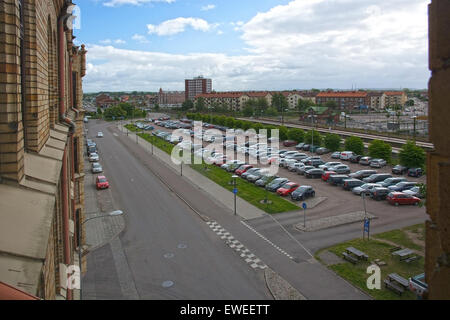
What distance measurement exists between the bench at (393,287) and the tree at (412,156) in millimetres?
20777

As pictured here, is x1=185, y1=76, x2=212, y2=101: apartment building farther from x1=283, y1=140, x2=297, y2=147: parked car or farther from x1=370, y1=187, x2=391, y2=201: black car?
x1=370, y1=187, x2=391, y2=201: black car

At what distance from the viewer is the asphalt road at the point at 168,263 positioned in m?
12.9

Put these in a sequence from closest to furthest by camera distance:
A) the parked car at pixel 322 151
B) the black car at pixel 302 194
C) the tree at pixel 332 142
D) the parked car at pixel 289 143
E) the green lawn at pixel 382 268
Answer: the green lawn at pixel 382 268, the black car at pixel 302 194, the tree at pixel 332 142, the parked car at pixel 322 151, the parked car at pixel 289 143

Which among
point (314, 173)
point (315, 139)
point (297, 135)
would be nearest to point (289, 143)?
point (297, 135)

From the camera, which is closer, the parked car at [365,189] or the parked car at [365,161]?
the parked car at [365,189]

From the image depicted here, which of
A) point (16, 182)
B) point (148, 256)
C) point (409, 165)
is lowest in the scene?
point (148, 256)

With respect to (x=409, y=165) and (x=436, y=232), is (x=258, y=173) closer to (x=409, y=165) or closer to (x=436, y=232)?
(x=409, y=165)

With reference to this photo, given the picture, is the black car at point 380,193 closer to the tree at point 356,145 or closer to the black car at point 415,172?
the black car at point 415,172

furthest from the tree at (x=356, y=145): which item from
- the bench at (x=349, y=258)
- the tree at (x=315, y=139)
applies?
the bench at (x=349, y=258)

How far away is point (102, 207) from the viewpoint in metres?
23.4

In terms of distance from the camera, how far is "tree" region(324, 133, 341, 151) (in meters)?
40.9
